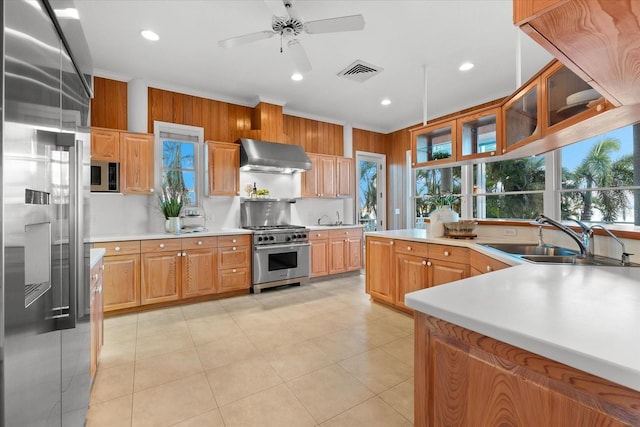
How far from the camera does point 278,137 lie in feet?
15.5

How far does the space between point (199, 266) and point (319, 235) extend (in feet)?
6.36

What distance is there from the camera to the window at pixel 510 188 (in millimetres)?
3877

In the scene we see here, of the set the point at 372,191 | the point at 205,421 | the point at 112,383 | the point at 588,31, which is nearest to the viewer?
the point at 588,31

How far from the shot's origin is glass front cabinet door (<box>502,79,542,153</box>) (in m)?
2.07

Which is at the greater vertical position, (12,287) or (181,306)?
(12,287)

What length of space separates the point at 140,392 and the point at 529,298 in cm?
232

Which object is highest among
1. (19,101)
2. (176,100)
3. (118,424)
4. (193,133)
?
(176,100)

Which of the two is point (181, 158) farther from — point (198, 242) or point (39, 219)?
point (39, 219)

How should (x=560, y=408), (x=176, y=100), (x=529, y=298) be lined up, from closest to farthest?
1. (x=560, y=408)
2. (x=529, y=298)
3. (x=176, y=100)

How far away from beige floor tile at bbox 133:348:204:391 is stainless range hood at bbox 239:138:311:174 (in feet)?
8.48

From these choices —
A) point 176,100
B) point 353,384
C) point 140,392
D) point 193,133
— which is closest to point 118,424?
point 140,392

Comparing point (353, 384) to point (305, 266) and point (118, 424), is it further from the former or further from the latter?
point (305, 266)

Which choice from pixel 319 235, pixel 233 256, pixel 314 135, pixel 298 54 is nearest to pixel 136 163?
pixel 233 256

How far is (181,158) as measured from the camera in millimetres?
4227
